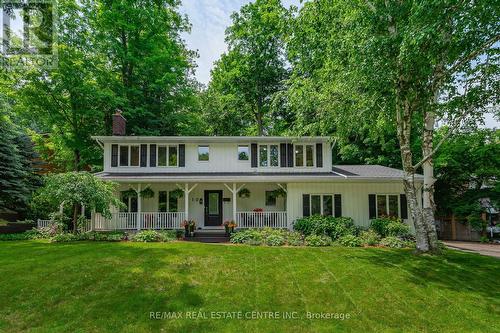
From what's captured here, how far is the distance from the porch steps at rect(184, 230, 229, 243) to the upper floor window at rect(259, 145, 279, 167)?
4.37 m

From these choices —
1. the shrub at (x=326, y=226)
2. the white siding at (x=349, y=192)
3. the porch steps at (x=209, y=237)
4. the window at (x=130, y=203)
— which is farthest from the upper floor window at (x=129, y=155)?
the shrub at (x=326, y=226)

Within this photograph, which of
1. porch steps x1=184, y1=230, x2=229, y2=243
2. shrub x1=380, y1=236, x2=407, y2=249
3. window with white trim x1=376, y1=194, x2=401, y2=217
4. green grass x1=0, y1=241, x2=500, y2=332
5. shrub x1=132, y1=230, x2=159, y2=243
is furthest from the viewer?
window with white trim x1=376, y1=194, x2=401, y2=217

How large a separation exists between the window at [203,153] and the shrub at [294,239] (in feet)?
20.8

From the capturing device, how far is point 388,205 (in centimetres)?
1507

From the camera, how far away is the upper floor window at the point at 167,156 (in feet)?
53.6

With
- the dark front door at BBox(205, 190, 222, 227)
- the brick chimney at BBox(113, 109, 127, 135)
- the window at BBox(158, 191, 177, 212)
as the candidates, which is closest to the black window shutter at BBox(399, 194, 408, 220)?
the dark front door at BBox(205, 190, 222, 227)

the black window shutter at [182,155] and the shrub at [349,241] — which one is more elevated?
the black window shutter at [182,155]

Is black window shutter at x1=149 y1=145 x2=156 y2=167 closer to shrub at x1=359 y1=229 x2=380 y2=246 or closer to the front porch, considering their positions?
the front porch

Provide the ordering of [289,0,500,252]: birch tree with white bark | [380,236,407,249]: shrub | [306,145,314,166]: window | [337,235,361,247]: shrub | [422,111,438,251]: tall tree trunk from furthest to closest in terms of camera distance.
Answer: [306,145,314,166]: window
[337,235,361,247]: shrub
[380,236,407,249]: shrub
[422,111,438,251]: tall tree trunk
[289,0,500,252]: birch tree with white bark

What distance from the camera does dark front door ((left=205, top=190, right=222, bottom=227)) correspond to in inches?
650

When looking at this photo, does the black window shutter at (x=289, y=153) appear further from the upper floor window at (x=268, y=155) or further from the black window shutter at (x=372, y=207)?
the black window shutter at (x=372, y=207)

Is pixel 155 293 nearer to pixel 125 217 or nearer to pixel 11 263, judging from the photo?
pixel 11 263

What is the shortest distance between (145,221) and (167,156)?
3.67m

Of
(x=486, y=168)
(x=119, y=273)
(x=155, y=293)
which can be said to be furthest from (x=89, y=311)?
(x=486, y=168)
